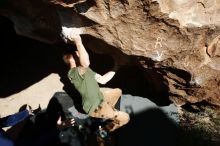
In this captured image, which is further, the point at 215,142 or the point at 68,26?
the point at 215,142

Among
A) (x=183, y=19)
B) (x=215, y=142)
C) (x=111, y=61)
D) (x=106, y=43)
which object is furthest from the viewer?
(x=111, y=61)

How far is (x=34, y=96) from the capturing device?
578 cm

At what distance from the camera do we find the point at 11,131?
552 centimetres

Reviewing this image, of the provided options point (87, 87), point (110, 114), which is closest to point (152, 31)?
point (87, 87)

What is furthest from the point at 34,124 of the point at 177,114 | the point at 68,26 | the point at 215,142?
the point at 215,142

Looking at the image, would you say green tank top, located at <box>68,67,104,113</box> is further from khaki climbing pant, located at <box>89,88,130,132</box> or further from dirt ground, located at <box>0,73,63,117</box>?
dirt ground, located at <box>0,73,63,117</box>

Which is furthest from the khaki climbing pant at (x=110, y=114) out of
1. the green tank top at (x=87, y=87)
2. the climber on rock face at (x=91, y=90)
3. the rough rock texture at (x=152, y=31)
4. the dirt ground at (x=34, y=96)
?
the dirt ground at (x=34, y=96)

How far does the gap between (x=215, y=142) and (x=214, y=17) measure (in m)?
1.97

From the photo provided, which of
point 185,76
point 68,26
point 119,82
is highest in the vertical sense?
point 68,26

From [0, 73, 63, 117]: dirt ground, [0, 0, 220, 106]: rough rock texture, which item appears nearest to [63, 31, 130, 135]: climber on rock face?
[0, 0, 220, 106]: rough rock texture

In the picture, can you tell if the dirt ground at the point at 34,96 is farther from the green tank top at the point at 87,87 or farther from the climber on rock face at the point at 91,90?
the green tank top at the point at 87,87

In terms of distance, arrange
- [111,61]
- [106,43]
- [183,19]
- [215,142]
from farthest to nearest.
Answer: [111,61]
[215,142]
[106,43]
[183,19]

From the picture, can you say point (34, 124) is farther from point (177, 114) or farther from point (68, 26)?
point (177, 114)

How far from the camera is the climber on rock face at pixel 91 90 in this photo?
4.48m
